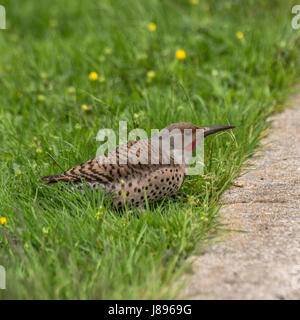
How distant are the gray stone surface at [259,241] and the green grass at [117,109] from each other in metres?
0.13

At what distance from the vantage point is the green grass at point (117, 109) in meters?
3.26

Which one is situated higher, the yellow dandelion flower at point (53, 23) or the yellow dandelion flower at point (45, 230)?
the yellow dandelion flower at point (53, 23)

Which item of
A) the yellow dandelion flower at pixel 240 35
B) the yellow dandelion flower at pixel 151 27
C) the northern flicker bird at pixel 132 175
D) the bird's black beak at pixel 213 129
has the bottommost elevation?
the northern flicker bird at pixel 132 175

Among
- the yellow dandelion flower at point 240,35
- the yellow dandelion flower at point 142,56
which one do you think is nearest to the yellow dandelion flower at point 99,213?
the yellow dandelion flower at point 142,56

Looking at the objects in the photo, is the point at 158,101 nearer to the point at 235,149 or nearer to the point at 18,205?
the point at 235,149

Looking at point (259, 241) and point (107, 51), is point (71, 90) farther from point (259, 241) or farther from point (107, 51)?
point (259, 241)

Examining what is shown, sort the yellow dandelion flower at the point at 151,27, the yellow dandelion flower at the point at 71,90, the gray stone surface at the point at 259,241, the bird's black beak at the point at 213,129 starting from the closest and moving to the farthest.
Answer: the gray stone surface at the point at 259,241
the bird's black beak at the point at 213,129
the yellow dandelion flower at the point at 71,90
the yellow dandelion flower at the point at 151,27

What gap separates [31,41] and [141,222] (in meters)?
5.02

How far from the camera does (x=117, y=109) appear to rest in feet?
17.1

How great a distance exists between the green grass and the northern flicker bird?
11 centimetres

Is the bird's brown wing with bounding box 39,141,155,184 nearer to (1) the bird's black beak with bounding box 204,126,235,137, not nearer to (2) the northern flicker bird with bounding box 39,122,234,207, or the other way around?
(2) the northern flicker bird with bounding box 39,122,234,207

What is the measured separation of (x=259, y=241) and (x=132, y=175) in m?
1.09

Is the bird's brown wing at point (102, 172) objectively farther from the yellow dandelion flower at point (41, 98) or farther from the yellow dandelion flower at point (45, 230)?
the yellow dandelion flower at point (41, 98)

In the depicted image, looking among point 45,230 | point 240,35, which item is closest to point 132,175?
point 45,230
